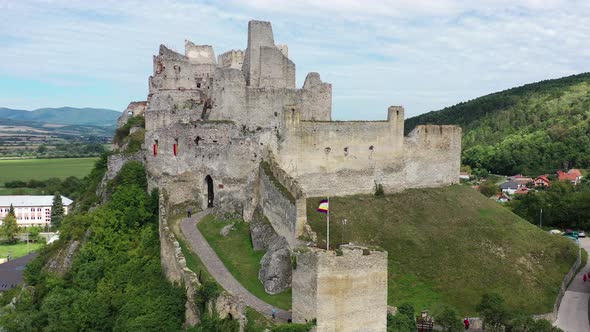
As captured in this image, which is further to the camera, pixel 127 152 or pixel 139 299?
pixel 127 152

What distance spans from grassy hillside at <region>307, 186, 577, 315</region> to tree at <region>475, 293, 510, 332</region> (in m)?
2.07

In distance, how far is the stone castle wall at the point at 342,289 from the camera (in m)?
24.6

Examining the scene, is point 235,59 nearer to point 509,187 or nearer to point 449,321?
point 449,321

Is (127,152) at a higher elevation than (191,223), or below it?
higher

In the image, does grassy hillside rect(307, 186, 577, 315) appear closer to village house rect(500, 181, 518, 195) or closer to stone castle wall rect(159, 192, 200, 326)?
stone castle wall rect(159, 192, 200, 326)

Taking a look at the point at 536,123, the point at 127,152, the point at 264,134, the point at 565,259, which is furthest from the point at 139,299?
the point at 536,123

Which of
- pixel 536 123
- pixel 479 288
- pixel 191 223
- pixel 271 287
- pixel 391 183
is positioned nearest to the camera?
pixel 271 287

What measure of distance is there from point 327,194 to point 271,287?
11.6 meters

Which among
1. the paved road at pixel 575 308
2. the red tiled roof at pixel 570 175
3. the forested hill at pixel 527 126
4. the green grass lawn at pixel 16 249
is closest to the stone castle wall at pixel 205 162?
the paved road at pixel 575 308

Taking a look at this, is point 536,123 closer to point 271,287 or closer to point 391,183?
point 391,183

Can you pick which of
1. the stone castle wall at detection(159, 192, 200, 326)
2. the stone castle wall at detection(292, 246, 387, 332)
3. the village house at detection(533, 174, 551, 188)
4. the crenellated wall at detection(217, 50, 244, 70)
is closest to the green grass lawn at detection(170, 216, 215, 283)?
the stone castle wall at detection(159, 192, 200, 326)

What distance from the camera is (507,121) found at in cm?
14338

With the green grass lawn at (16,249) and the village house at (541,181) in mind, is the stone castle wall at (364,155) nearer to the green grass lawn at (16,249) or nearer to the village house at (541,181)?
the green grass lawn at (16,249)

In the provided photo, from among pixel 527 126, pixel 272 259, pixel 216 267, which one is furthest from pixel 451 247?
pixel 527 126
